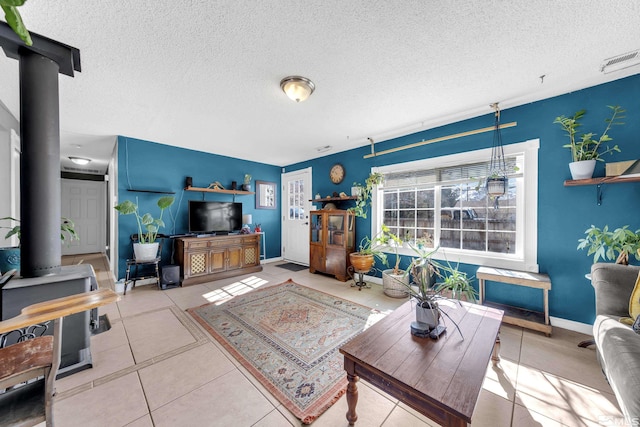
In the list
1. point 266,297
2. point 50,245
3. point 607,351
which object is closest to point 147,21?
point 50,245

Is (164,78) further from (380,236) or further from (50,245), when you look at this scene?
(380,236)

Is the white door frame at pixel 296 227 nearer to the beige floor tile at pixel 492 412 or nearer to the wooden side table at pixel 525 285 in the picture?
the wooden side table at pixel 525 285

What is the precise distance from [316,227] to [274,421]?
11.0 feet

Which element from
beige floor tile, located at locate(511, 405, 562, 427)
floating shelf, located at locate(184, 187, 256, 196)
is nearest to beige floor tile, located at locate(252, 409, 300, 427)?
beige floor tile, located at locate(511, 405, 562, 427)

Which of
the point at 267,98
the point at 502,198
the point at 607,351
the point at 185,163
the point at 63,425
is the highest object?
the point at 267,98

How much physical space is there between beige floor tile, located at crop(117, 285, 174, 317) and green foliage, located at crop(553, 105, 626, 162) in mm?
4922

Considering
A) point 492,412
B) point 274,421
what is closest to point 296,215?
point 274,421

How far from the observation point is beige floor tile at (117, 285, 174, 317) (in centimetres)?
291

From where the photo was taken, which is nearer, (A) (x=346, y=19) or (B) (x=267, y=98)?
(A) (x=346, y=19)

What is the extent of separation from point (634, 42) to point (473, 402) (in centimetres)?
278

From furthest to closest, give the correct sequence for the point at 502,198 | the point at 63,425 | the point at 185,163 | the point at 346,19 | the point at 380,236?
the point at 185,163, the point at 380,236, the point at 502,198, the point at 346,19, the point at 63,425

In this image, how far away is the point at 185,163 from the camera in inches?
175

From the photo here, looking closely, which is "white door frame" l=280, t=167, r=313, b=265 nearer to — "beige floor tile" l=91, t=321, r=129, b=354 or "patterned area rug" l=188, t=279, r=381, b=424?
"patterned area rug" l=188, t=279, r=381, b=424

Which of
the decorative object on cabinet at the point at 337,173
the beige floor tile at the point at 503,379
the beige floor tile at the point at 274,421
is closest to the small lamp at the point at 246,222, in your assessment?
the decorative object on cabinet at the point at 337,173
